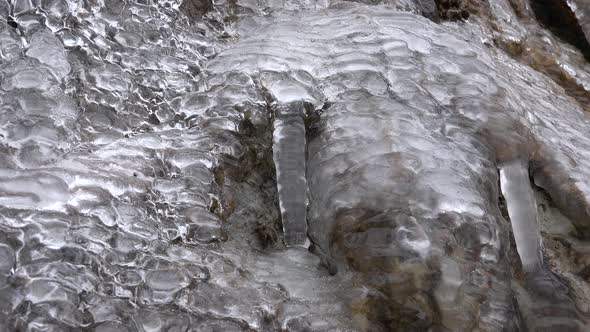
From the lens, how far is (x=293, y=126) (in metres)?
1.98

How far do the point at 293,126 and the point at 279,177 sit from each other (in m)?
0.18

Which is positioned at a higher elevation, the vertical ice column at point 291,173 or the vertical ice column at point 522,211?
the vertical ice column at point 522,211

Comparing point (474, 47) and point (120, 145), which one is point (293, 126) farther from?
point (474, 47)

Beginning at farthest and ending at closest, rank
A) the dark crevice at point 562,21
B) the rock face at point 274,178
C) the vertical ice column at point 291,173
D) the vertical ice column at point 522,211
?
the dark crevice at point 562,21 < the vertical ice column at point 522,211 < the vertical ice column at point 291,173 < the rock face at point 274,178

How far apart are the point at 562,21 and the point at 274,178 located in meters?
2.36

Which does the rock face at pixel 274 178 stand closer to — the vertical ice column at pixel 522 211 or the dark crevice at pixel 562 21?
the vertical ice column at pixel 522 211

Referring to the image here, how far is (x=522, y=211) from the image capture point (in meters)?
1.99

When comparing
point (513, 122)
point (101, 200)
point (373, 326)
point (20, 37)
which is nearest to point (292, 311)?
point (373, 326)

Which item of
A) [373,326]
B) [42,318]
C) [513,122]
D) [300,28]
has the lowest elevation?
[42,318]

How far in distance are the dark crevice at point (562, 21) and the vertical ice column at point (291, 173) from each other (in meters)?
2.18

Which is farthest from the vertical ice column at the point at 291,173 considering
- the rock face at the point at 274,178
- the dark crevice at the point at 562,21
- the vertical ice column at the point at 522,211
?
the dark crevice at the point at 562,21

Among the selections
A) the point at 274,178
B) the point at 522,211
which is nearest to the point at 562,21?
the point at 522,211

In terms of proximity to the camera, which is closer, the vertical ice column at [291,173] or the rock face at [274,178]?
the rock face at [274,178]

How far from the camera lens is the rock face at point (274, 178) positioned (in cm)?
155
